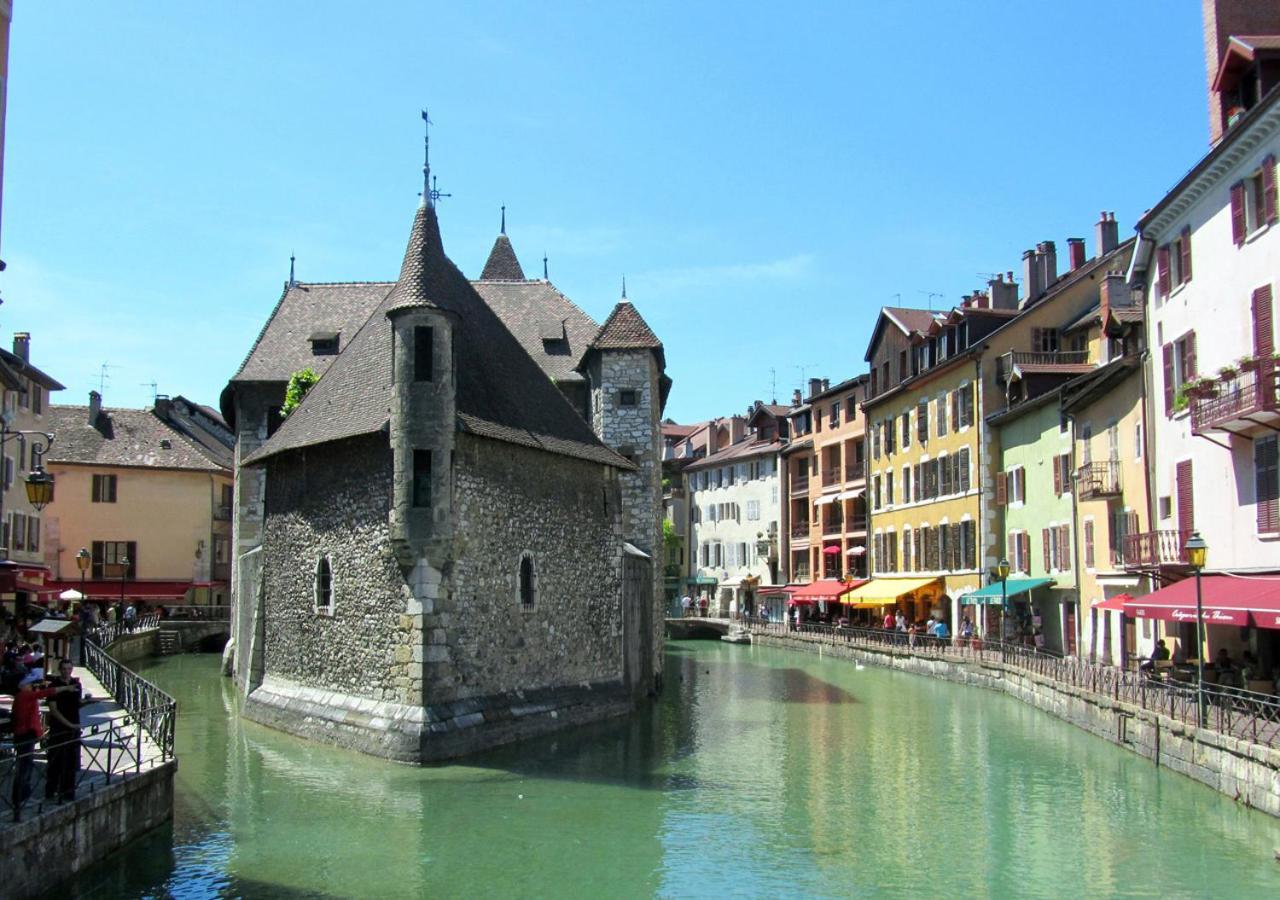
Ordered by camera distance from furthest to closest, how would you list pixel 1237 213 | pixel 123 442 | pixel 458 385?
pixel 123 442, pixel 458 385, pixel 1237 213

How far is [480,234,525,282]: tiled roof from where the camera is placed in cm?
4844

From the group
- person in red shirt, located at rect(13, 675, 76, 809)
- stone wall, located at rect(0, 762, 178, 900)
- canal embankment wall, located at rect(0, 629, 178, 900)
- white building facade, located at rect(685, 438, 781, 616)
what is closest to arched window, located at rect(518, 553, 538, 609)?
canal embankment wall, located at rect(0, 629, 178, 900)

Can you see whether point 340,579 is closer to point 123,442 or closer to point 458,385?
point 458,385

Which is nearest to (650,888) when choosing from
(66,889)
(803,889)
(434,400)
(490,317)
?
(803,889)

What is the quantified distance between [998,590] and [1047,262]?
13781 millimetres

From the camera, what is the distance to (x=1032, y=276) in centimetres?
4697

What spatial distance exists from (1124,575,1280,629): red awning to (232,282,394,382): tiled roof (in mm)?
24526

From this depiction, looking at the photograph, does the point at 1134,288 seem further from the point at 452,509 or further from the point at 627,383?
the point at 452,509

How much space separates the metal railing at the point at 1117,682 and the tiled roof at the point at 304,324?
73.7 ft

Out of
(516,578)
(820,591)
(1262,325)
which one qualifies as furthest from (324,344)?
(820,591)

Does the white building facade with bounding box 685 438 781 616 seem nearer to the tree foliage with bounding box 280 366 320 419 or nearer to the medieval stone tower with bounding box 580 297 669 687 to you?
the medieval stone tower with bounding box 580 297 669 687

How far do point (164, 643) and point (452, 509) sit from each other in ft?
107

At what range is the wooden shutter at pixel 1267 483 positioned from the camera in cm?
2225

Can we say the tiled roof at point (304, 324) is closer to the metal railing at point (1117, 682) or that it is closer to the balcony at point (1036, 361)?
the balcony at point (1036, 361)
